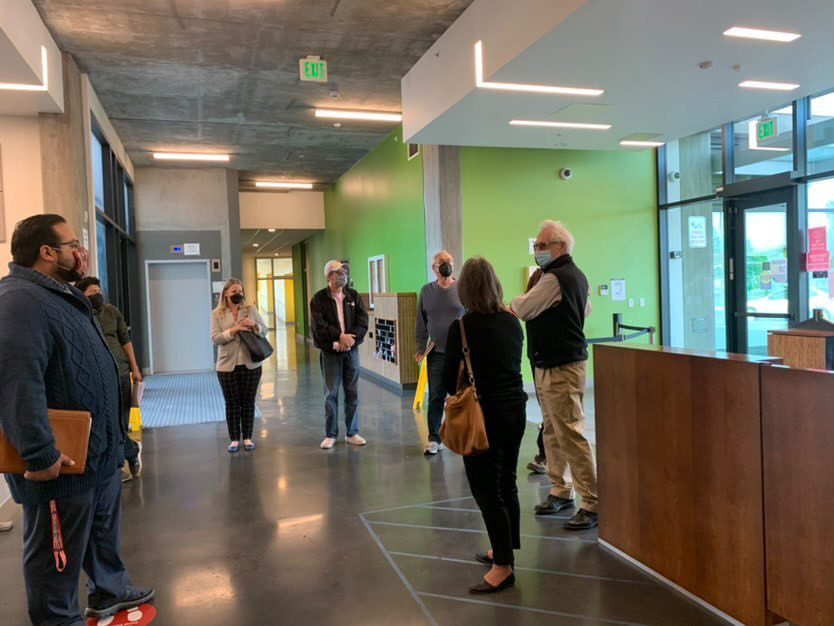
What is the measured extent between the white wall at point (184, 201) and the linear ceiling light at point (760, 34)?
29.0 feet

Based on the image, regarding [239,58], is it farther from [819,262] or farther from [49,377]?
[819,262]

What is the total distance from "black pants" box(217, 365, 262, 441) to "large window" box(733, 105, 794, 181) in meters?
5.51

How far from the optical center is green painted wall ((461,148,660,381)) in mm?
7180

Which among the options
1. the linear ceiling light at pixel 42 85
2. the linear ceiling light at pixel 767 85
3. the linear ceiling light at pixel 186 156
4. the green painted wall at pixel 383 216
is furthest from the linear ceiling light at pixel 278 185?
the linear ceiling light at pixel 767 85

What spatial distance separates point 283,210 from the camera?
43.8 feet

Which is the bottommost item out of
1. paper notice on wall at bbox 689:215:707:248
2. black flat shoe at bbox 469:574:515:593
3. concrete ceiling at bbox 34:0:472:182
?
black flat shoe at bbox 469:574:515:593

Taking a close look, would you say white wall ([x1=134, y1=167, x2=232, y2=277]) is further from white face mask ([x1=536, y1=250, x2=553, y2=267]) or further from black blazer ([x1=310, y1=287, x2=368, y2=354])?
white face mask ([x1=536, y1=250, x2=553, y2=267])

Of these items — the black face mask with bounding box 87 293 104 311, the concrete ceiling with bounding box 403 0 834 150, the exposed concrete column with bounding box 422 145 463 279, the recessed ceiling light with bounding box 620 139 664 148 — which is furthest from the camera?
the exposed concrete column with bounding box 422 145 463 279

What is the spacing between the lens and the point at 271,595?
8.66ft

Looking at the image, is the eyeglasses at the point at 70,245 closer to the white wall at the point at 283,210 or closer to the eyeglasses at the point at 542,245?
the eyeglasses at the point at 542,245

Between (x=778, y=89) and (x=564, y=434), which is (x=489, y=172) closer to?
(x=778, y=89)

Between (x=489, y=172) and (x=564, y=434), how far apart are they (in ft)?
15.2

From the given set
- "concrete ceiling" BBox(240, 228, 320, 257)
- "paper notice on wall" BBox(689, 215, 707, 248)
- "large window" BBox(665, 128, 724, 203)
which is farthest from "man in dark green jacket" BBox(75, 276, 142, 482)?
"concrete ceiling" BBox(240, 228, 320, 257)

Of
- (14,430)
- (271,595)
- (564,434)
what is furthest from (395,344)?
(14,430)
